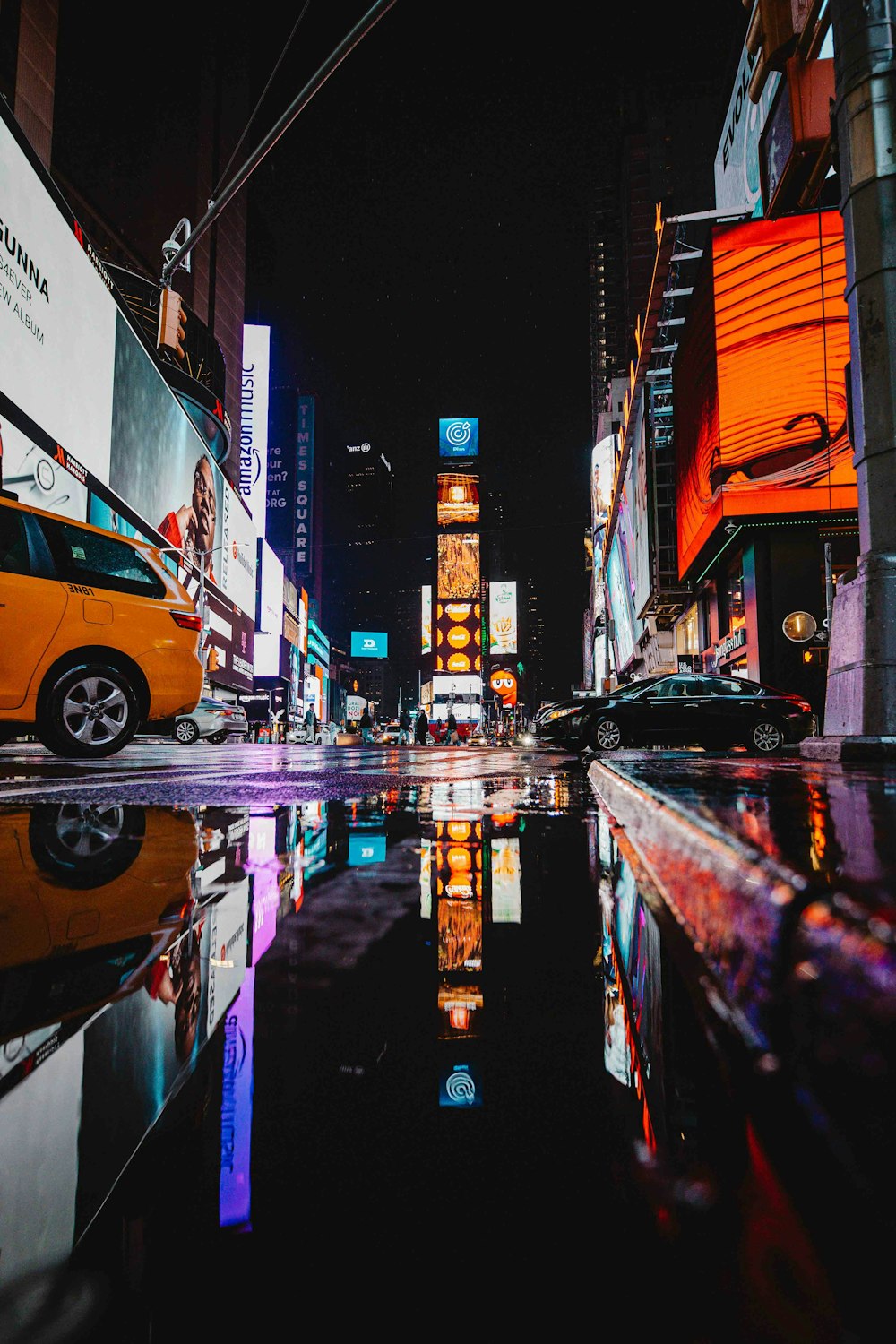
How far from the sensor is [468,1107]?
0.57m

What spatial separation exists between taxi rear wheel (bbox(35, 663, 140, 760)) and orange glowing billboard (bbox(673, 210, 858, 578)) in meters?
15.4

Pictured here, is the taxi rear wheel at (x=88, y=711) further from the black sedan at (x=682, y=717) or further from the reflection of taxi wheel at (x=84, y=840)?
the black sedan at (x=682, y=717)

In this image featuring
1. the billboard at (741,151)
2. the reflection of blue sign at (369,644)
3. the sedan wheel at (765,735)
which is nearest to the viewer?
the sedan wheel at (765,735)

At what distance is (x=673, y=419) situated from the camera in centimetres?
2358

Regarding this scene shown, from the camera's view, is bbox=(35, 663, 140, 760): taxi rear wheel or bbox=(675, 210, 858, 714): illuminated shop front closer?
bbox=(35, 663, 140, 760): taxi rear wheel

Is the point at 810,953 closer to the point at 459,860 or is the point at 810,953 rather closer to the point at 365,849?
the point at 459,860

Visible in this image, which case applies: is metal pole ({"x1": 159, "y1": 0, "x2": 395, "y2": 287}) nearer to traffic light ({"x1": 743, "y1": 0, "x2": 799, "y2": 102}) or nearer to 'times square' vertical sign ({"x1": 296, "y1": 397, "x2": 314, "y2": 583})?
traffic light ({"x1": 743, "y1": 0, "x2": 799, "y2": 102})

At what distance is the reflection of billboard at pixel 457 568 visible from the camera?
2881 inches

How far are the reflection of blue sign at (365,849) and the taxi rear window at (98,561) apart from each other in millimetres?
3957

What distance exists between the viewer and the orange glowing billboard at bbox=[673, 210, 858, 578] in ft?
53.8

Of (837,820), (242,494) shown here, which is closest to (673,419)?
(837,820)

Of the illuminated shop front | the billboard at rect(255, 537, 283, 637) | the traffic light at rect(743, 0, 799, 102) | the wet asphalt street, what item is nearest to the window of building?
the illuminated shop front

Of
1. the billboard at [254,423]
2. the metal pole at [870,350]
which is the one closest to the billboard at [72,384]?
the metal pole at [870,350]

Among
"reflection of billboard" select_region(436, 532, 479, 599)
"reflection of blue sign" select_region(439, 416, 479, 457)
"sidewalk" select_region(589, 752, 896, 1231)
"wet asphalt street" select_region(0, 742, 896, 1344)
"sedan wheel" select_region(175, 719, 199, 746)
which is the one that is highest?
"reflection of blue sign" select_region(439, 416, 479, 457)
